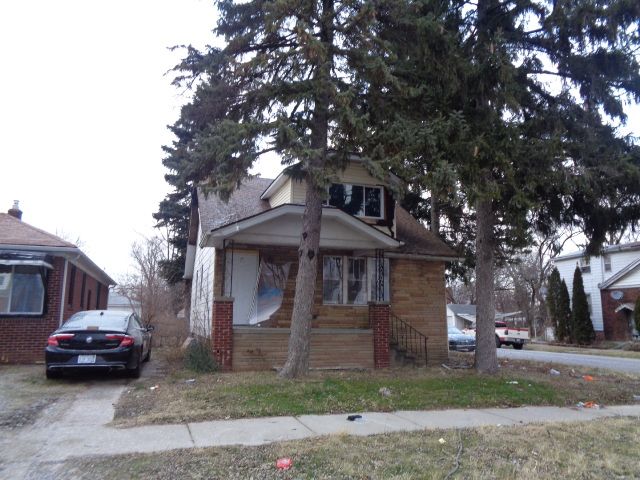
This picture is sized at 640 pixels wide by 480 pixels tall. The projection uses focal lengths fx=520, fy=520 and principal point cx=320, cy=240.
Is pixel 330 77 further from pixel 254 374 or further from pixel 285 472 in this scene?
pixel 285 472

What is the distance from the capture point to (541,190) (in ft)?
42.5

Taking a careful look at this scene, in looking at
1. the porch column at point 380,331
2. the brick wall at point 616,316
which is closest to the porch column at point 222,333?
the porch column at point 380,331

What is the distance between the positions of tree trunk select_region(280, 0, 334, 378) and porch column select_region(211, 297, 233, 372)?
6.87 ft

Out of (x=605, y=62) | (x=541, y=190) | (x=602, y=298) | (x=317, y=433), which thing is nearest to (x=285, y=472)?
(x=317, y=433)

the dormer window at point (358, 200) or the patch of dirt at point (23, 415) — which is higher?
the dormer window at point (358, 200)

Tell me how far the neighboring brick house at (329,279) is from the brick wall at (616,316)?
20461 mm

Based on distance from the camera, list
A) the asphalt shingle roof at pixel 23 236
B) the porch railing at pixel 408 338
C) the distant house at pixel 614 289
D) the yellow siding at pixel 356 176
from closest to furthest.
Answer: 1. the asphalt shingle roof at pixel 23 236
2. the porch railing at pixel 408 338
3. the yellow siding at pixel 356 176
4. the distant house at pixel 614 289

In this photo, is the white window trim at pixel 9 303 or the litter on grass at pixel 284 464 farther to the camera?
the white window trim at pixel 9 303

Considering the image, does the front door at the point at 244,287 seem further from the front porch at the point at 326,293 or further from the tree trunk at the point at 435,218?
the tree trunk at the point at 435,218

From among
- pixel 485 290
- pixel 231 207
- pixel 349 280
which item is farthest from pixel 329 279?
pixel 485 290

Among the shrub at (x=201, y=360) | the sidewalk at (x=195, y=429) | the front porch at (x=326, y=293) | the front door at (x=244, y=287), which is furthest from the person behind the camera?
the front door at (x=244, y=287)

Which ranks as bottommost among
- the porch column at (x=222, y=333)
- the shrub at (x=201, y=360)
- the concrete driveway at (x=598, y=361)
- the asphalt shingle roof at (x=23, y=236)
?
the concrete driveway at (x=598, y=361)

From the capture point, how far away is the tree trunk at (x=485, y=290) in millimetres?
12906

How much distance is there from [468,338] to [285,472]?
25552 mm
